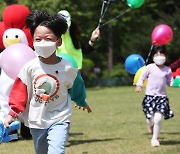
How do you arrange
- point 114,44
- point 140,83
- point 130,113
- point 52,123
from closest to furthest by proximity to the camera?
1. point 52,123
2. point 140,83
3. point 130,113
4. point 114,44

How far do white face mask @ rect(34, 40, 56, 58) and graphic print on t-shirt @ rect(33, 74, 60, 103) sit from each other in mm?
194

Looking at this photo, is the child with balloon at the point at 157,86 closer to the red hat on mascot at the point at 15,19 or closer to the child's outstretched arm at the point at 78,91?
the red hat on mascot at the point at 15,19

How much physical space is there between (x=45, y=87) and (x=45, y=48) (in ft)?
1.15

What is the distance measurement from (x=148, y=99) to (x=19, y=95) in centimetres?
377

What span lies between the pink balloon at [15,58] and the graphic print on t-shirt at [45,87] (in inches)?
64.8

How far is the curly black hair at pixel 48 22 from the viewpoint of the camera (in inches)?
183

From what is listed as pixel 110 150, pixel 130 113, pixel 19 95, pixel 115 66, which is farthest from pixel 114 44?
pixel 19 95

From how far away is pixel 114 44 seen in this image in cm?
3769

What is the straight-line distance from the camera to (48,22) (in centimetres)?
463

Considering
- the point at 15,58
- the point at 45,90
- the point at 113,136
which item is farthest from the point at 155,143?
the point at 45,90

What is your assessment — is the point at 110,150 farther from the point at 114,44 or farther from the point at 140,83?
the point at 114,44

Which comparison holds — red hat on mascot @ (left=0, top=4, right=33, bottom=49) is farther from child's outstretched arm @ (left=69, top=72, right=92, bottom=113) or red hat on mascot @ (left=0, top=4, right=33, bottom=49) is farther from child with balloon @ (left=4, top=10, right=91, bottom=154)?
child with balloon @ (left=4, top=10, right=91, bottom=154)

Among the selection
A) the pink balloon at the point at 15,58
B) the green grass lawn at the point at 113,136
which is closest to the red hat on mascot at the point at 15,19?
the pink balloon at the point at 15,58

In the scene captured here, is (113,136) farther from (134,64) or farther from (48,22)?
(48,22)
